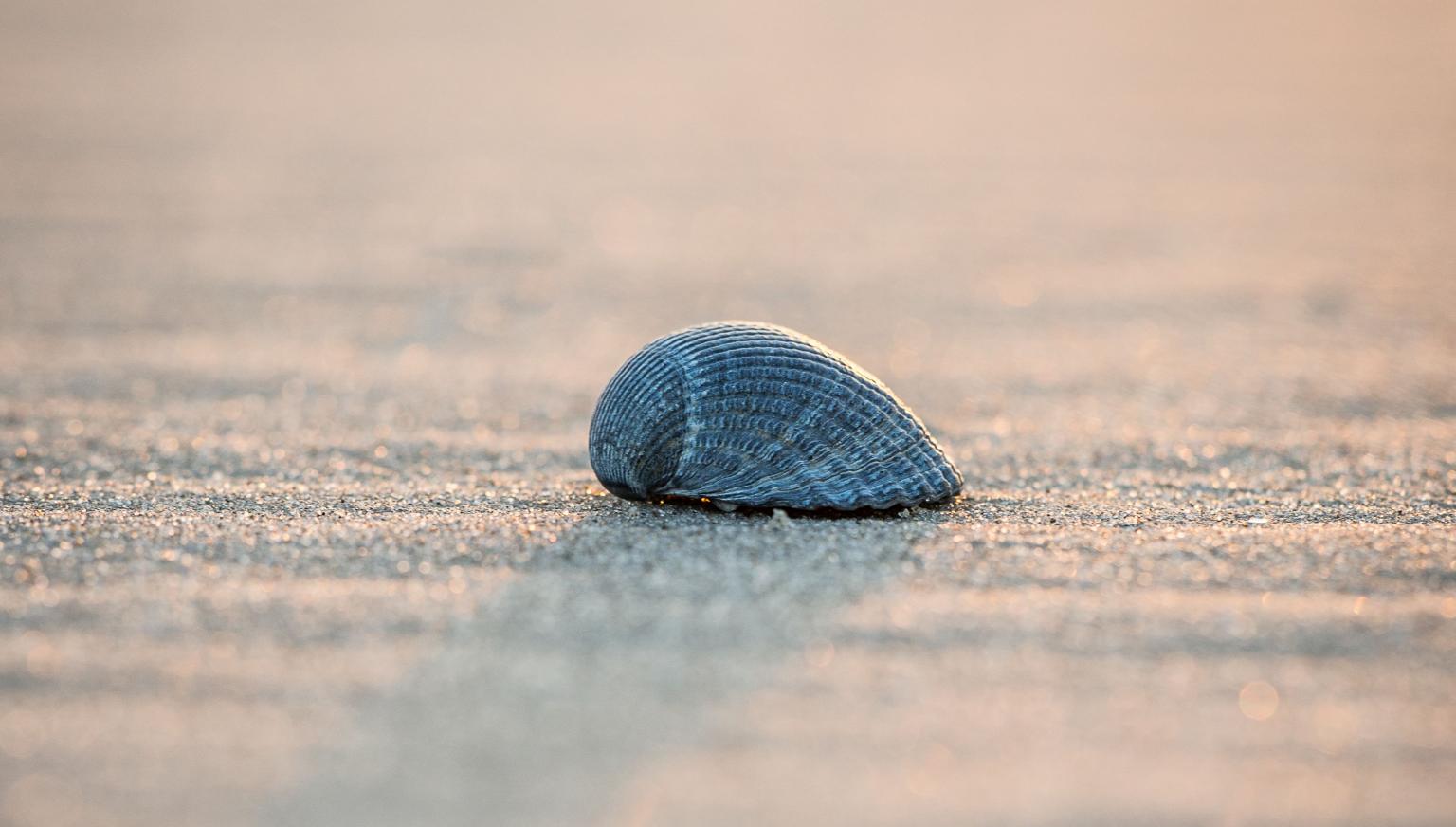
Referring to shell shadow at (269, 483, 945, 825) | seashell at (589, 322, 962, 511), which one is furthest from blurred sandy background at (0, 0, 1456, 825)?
seashell at (589, 322, 962, 511)

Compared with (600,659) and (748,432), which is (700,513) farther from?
(600,659)

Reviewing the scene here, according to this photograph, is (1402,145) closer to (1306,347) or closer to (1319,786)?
(1306,347)

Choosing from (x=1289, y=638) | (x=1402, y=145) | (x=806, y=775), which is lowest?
(x=806, y=775)

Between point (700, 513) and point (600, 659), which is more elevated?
point (700, 513)

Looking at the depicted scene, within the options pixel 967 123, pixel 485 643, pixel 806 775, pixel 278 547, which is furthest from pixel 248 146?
pixel 806 775

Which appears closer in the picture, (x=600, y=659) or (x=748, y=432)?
(x=600, y=659)

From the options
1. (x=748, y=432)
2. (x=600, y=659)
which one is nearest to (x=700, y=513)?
(x=748, y=432)

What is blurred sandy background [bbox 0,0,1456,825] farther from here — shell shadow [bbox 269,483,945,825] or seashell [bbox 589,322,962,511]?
seashell [bbox 589,322,962,511]
